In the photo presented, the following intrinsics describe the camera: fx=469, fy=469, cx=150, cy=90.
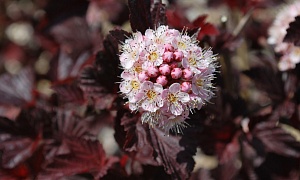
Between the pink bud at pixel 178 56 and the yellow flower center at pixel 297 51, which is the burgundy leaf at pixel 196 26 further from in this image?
the yellow flower center at pixel 297 51

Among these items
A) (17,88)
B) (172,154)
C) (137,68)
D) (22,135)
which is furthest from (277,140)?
(17,88)

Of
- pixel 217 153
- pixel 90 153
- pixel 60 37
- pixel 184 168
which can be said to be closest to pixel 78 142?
pixel 90 153

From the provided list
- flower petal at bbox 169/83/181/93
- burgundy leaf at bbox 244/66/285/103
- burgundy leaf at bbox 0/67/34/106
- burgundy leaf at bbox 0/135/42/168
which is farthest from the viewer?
burgundy leaf at bbox 0/67/34/106

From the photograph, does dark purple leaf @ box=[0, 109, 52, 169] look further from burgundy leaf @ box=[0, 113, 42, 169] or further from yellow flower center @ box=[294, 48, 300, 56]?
yellow flower center @ box=[294, 48, 300, 56]

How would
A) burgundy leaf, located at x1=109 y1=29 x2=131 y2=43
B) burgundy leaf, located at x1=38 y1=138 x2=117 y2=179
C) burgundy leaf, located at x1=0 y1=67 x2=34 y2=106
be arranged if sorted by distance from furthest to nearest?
1. burgundy leaf, located at x1=0 y1=67 x2=34 y2=106
2. burgundy leaf, located at x1=38 y1=138 x2=117 y2=179
3. burgundy leaf, located at x1=109 y1=29 x2=131 y2=43

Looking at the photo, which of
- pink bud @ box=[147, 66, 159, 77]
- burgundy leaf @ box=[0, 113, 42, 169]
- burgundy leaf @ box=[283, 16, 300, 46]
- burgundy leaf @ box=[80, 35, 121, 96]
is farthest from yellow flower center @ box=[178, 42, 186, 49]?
burgundy leaf @ box=[0, 113, 42, 169]

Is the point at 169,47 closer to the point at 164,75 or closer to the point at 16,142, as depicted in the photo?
the point at 164,75
